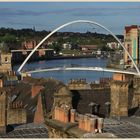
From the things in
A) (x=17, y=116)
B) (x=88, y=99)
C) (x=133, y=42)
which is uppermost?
(x=133, y=42)

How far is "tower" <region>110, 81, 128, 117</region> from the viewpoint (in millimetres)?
16797

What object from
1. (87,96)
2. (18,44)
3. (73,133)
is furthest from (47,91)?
(18,44)

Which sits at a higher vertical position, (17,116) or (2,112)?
(2,112)

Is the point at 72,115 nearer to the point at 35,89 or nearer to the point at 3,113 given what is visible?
the point at 3,113

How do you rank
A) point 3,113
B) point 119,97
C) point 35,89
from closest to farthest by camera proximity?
point 3,113, point 119,97, point 35,89

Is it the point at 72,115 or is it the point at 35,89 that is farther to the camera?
the point at 35,89

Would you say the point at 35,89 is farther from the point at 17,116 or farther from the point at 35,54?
the point at 35,54

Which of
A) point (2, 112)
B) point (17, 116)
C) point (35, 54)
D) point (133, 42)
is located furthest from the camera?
point (35, 54)

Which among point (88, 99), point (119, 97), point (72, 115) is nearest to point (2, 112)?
point (119, 97)

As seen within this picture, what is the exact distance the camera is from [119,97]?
17.0m

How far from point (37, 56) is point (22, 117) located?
157 meters

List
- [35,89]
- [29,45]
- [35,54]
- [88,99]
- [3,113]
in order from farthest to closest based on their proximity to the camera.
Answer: [35,54], [29,45], [35,89], [88,99], [3,113]

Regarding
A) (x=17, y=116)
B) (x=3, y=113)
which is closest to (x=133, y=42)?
(x=17, y=116)

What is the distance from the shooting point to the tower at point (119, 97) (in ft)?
55.1
